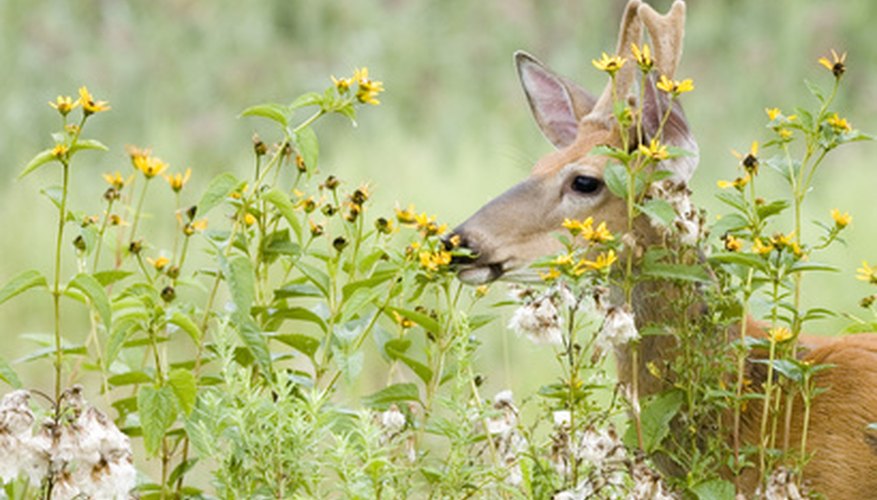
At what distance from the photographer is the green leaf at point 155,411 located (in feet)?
9.37

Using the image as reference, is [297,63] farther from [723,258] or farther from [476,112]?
[723,258]

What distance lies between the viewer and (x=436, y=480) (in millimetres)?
3047

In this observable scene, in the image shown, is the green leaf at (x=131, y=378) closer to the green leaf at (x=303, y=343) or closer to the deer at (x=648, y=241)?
the green leaf at (x=303, y=343)

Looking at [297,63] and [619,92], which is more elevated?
[297,63]

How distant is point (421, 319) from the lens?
Result: 123 inches

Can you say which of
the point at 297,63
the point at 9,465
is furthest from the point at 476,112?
the point at 9,465

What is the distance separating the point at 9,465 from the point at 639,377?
1.32m

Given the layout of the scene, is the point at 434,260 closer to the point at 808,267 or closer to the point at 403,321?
the point at 403,321

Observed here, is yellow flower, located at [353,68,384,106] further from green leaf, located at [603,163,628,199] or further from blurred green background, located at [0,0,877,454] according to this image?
blurred green background, located at [0,0,877,454]

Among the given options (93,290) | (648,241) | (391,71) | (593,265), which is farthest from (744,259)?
(391,71)

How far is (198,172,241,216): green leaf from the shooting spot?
118 inches

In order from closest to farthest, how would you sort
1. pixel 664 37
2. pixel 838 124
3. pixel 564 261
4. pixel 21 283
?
pixel 564 261 < pixel 21 283 < pixel 838 124 < pixel 664 37

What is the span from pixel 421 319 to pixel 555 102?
3.51ft

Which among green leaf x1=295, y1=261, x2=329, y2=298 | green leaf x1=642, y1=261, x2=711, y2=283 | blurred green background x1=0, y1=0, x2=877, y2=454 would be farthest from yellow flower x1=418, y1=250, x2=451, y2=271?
blurred green background x1=0, y1=0, x2=877, y2=454
